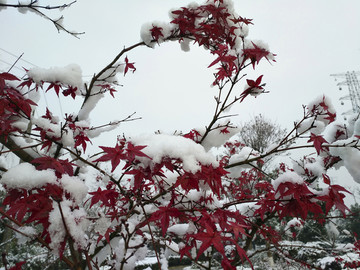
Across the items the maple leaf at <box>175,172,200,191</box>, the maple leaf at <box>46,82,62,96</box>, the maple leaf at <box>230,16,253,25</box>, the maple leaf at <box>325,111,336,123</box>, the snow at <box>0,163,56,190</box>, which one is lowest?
the maple leaf at <box>175,172,200,191</box>

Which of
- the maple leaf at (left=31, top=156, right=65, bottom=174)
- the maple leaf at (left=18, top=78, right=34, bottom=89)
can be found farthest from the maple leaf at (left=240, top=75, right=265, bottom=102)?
the maple leaf at (left=18, top=78, right=34, bottom=89)

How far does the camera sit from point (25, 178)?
1.12 m

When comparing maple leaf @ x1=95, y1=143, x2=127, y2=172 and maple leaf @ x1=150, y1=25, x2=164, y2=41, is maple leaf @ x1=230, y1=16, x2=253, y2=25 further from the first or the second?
maple leaf @ x1=95, y1=143, x2=127, y2=172

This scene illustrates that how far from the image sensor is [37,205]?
1096mm

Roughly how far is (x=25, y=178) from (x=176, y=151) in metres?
0.80

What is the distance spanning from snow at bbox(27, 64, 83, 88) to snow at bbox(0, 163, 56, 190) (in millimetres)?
947

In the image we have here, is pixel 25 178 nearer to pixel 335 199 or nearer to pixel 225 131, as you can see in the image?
pixel 225 131

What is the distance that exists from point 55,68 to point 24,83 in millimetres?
277

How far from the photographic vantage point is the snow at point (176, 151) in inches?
45.3

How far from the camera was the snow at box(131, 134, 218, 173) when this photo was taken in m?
1.15

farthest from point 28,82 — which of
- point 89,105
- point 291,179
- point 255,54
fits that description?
point 291,179

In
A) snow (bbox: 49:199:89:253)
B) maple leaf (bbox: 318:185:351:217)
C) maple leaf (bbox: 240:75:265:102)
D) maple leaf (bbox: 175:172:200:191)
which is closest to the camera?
snow (bbox: 49:199:89:253)

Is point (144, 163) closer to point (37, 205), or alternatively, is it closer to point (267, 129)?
point (37, 205)

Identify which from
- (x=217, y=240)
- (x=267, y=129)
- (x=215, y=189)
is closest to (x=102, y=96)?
(x=215, y=189)
